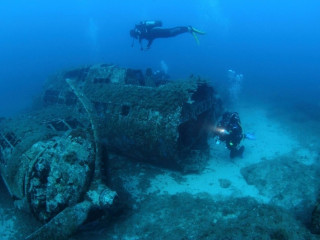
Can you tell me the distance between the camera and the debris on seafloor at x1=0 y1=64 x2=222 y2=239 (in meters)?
5.82

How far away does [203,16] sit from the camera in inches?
5591

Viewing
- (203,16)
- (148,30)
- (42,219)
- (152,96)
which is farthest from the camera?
(203,16)

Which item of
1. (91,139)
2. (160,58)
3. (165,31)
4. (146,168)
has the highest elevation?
(165,31)

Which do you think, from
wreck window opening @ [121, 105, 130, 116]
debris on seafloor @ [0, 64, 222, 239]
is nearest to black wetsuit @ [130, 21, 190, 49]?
debris on seafloor @ [0, 64, 222, 239]

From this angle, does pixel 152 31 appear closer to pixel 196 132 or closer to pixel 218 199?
pixel 196 132

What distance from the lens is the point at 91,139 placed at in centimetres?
648

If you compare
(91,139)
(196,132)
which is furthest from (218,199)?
(91,139)

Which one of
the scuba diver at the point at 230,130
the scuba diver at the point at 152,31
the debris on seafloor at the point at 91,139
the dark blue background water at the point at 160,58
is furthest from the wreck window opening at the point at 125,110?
the dark blue background water at the point at 160,58

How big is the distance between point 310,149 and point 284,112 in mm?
5887

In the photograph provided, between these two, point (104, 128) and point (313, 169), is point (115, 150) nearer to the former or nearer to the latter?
point (104, 128)

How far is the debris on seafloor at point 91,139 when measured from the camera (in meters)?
5.82

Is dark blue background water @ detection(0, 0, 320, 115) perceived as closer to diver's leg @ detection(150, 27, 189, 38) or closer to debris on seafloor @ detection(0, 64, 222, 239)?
diver's leg @ detection(150, 27, 189, 38)

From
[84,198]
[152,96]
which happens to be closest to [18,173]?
[84,198]

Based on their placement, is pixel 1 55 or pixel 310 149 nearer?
pixel 310 149
